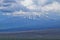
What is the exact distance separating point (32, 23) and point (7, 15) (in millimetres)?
532

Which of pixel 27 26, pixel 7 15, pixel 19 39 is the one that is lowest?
pixel 19 39

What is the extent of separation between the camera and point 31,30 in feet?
10.9

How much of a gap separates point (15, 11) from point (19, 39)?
0.58 m

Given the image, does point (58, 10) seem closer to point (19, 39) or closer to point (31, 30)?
point (31, 30)

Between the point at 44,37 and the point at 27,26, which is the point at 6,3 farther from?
the point at 44,37

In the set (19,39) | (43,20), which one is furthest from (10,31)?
(43,20)

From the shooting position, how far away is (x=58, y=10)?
10.9 ft

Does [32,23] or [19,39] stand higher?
[32,23]

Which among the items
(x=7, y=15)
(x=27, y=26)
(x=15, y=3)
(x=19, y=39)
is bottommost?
(x=19, y=39)

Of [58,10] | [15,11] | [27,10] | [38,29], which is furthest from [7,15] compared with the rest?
[58,10]

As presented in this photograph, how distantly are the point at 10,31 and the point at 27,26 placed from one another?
0.36 m

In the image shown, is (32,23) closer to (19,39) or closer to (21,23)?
(21,23)

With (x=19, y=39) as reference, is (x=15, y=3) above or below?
above

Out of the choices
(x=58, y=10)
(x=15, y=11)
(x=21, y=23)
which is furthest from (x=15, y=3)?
(x=58, y=10)
